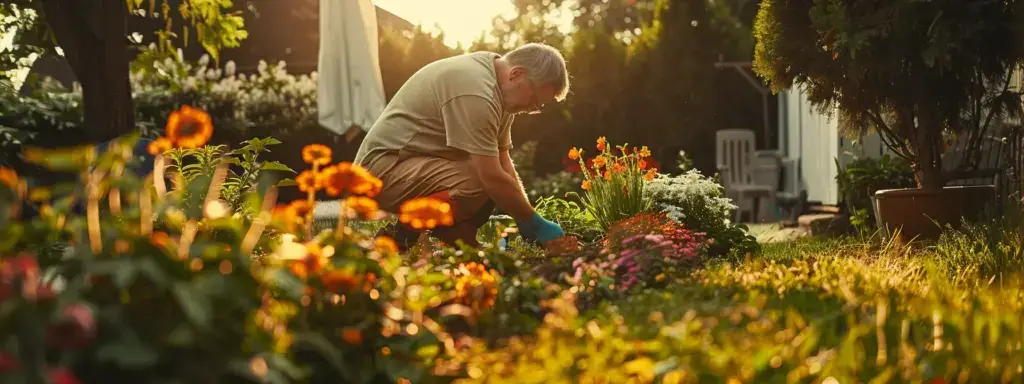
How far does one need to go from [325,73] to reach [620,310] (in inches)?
229

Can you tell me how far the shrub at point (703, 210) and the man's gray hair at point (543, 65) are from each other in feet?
4.70

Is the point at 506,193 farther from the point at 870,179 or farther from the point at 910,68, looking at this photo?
the point at 870,179

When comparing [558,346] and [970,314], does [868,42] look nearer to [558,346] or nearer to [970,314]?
[970,314]

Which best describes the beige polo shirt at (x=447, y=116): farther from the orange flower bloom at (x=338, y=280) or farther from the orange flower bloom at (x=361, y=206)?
the orange flower bloom at (x=338, y=280)

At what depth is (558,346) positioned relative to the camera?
1.98m

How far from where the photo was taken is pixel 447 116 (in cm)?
430

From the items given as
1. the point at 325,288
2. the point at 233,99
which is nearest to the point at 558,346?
the point at 325,288

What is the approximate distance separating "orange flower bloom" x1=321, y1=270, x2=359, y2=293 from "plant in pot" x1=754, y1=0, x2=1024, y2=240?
3769 mm

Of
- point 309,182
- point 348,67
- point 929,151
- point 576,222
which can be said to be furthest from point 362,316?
point 348,67

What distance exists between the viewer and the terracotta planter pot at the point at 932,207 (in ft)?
18.1

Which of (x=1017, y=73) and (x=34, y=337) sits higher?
(x=1017, y=73)

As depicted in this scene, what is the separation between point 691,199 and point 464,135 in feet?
6.66

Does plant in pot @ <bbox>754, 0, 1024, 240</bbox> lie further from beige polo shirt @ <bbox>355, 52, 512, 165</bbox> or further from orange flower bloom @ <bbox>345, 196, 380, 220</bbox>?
orange flower bloom @ <bbox>345, 196, 380, 220</bbox>

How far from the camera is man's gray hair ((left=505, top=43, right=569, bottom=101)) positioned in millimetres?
4297
